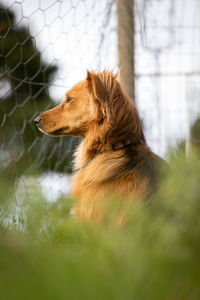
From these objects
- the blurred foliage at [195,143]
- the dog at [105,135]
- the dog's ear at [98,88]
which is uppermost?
the blurred foliage at [195,143]

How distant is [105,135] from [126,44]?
4.02ft

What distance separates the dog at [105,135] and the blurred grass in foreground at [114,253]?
1.17 metres

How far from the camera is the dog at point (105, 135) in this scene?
1.82 metres

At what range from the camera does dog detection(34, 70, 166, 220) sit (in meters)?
1.82

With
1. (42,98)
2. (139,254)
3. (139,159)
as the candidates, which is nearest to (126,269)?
(139,254)

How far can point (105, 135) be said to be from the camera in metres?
2.13

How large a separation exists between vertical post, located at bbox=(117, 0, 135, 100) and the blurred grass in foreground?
2.59 m

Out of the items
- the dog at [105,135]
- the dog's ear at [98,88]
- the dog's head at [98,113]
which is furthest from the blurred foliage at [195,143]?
the dog's ear at [98,88]

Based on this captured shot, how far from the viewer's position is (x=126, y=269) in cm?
30

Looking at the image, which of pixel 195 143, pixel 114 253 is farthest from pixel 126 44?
pixel 114 253

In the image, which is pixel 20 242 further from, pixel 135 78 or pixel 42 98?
pixel 42 98

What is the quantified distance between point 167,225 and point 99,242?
0.30ft

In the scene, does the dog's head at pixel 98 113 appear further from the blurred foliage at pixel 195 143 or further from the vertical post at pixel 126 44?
the blurred foliage at pixel 195 143

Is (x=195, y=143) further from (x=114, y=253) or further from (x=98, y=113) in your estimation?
(x=98, y=113)
